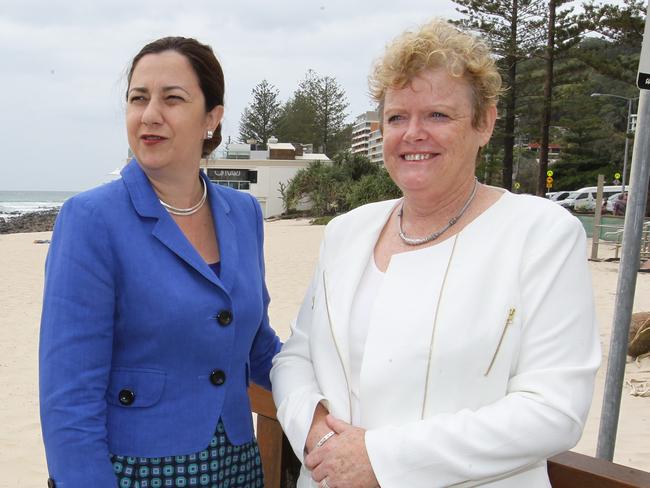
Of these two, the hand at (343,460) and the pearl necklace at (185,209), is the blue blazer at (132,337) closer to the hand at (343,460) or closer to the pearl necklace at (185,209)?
the pearl necklace at (185,209)

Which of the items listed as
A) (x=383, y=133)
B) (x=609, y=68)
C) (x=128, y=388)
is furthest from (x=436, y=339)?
(x=609, y=68)

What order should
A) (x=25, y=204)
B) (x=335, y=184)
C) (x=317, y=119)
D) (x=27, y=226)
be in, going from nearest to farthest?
(x=335, y=184)
(x=27, y=226)
(x=317, y=119)
(x=25, y=204)

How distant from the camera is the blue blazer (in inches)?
56.8

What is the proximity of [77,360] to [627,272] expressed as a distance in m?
1.61

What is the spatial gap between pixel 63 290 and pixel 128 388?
268mm

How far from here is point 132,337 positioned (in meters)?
1.54

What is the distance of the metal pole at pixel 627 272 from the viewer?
202 centimetres

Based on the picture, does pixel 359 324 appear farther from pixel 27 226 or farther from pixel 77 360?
pixel 27 226

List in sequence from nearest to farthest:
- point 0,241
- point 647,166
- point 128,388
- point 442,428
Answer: point 442,428
point 128,388
point 647,166
point 0,241

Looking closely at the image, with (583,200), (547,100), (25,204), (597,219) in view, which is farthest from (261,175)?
(25,204)

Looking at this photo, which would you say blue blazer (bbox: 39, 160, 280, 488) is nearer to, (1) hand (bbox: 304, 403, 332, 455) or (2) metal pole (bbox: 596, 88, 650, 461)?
(1) hand (bbox: 304, 403, 332, 455)

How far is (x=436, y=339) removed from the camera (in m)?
1.47

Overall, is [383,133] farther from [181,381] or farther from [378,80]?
[181,381]

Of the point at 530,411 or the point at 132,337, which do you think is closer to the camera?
the point at 530,411
